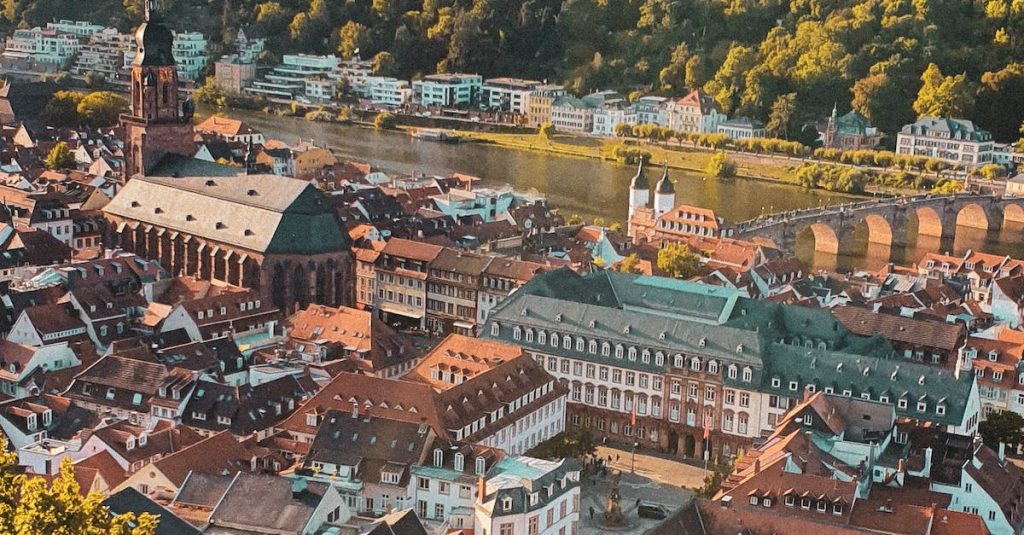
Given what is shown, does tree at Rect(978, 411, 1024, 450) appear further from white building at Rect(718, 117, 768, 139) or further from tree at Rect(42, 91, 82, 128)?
white building at Rect(718, 117, 768, 139)

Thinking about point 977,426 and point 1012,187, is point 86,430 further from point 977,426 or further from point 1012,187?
point 1012,187

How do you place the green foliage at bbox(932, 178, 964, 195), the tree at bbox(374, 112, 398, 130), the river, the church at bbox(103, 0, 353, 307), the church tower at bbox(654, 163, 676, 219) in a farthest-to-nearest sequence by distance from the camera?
the tree at bbox(374, 112, 398, 130) < the green foliage at bbox(932, 178, 964, 195) < the river < the church tower at bbox(654, 163, 676, 219) < the church at bbox(103, 0, 353, 307)

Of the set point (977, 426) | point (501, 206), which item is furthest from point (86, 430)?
point (501, 206)

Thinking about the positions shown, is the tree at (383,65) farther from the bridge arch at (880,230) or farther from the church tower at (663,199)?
Result: the church tower at (663,199)

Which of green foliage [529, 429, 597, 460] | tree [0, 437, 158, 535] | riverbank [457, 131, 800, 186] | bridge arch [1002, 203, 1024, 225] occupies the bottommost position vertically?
green foliage [529, 429, 597, 460]

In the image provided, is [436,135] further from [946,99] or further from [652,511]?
[652,511]

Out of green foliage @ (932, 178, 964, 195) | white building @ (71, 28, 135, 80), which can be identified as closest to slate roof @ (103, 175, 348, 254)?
green foliage @ (932, 178, 964, 195)

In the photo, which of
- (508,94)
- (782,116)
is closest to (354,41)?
(508,94)
